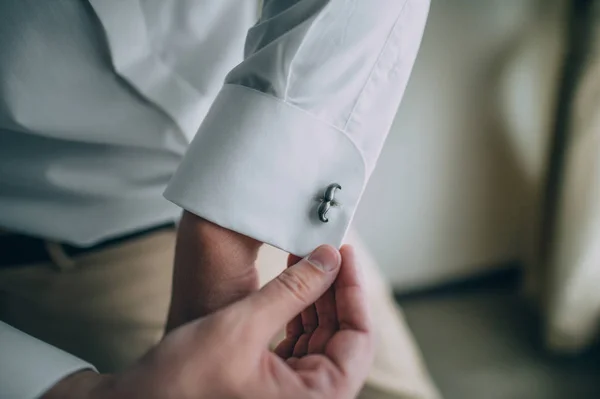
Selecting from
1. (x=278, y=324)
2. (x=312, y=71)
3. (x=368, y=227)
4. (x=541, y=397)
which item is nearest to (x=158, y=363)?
(x=278, y=324)

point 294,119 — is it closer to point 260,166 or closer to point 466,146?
point 260,166

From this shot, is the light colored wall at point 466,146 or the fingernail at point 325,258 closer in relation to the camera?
the fingernail at point 325,258

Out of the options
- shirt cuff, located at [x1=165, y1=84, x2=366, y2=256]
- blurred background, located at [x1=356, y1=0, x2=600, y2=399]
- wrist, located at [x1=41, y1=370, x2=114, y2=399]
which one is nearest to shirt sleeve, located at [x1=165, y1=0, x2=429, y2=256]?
shirt cuff, located at [x1=165, y1=84, x2=366, y2=256]

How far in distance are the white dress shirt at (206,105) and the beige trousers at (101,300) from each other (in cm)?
8

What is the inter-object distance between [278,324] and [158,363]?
3.3 inches

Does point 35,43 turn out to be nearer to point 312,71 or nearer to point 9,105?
point 9,105

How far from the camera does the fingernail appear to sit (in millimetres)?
364

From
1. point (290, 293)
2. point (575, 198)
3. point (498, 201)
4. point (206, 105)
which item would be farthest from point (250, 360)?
point (498, 201)

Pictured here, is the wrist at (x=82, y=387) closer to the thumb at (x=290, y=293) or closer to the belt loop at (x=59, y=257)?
the thumb at (x=290, y=293)

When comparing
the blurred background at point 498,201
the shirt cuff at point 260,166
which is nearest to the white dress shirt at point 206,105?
the shirt cuff at point 260,166

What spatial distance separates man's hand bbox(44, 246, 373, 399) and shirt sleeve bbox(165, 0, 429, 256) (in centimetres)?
6

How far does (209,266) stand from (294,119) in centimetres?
15

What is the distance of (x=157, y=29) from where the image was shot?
428 millimetres

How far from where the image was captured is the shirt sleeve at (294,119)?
375mm
